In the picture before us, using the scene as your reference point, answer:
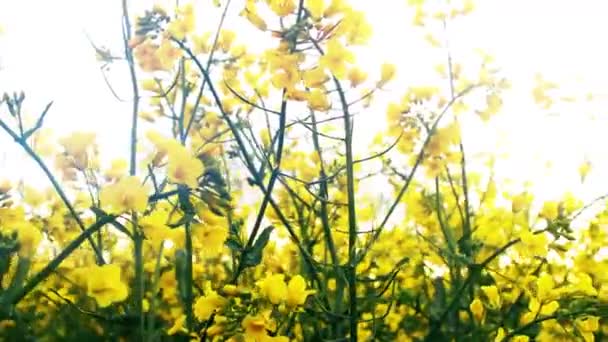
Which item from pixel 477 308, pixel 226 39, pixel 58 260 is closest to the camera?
pixel 58 260

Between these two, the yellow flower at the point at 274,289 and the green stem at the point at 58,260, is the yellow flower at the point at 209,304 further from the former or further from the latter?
the green stem at the point at 58,260

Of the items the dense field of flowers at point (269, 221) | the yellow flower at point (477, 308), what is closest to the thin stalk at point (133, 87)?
the dense field of flowers at point (269, 221)

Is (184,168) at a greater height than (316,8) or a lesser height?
lesser

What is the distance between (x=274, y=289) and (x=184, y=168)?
22 centimetres

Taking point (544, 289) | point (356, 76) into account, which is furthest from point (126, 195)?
point (544, 289)

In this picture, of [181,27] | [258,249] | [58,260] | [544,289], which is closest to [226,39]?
[181,27]

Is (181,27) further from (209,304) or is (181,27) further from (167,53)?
(209,304)

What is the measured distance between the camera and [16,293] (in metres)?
0.99

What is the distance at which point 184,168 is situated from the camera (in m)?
1.09

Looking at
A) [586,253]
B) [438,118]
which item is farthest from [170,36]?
[586,253]

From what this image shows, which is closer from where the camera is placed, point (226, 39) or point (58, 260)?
point (58, 260)

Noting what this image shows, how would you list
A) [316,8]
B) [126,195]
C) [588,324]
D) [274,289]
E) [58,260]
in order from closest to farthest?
[58,260] < [126,195] < [274,289] < [316,8] < [588,324]

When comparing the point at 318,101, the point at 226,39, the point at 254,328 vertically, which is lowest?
the point at 254,328

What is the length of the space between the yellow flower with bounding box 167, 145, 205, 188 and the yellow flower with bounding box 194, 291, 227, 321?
200 millimetres
